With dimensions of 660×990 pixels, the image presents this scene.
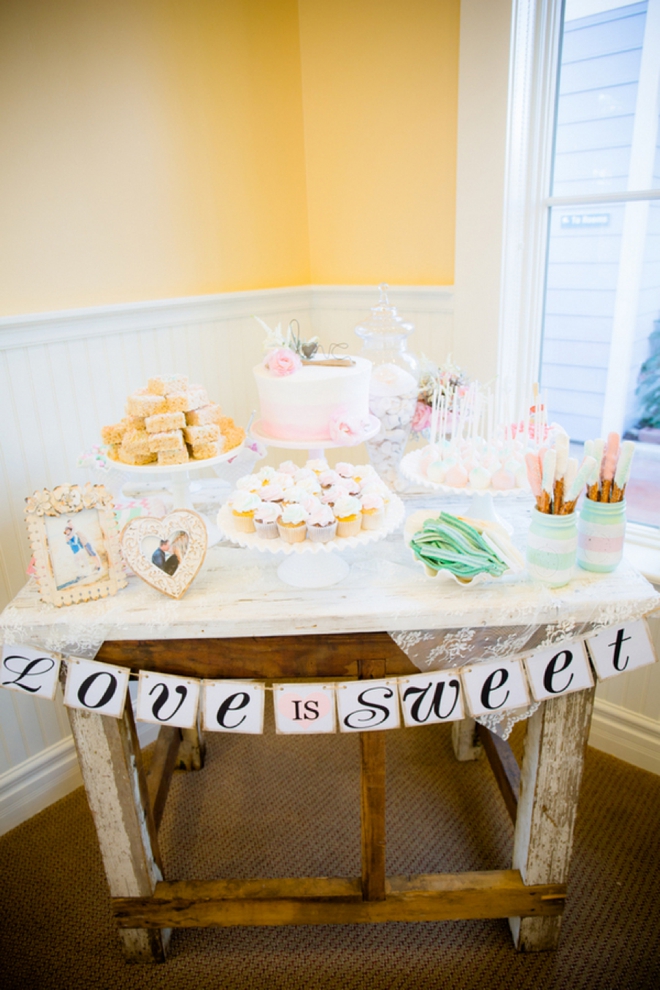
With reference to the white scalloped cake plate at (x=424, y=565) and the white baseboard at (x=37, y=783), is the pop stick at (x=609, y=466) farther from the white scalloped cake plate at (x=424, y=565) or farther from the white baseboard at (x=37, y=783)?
the white baseboard at (x=37, y=783)

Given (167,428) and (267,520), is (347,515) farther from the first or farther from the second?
(167,428)

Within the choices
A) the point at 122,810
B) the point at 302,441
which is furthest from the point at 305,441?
the point at 122,810

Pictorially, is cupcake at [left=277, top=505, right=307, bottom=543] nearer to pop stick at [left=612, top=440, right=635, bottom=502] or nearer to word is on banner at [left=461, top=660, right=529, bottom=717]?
word is on banner at [left=461, top=660, right=529, bottom=717]

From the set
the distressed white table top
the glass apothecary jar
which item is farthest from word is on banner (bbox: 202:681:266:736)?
the glass apothecary jar

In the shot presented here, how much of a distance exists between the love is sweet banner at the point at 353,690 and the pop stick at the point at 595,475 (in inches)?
10.4

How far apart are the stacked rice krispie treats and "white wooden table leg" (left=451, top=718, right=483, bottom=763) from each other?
4.06 ft

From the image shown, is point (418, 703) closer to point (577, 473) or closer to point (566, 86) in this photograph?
point (577, 473)

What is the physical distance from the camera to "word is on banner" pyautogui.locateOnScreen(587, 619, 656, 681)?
128 cm

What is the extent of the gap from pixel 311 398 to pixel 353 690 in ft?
2.17

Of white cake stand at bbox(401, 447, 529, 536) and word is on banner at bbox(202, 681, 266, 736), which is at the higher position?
white cake stand at bbox(401, 447, 529, 536)

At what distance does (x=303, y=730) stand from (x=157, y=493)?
88cm

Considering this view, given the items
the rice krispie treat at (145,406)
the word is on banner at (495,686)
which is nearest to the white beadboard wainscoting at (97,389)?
the rice krispie treat at (145,406)

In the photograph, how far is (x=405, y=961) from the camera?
60.9 inches

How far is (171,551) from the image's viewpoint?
134cm
